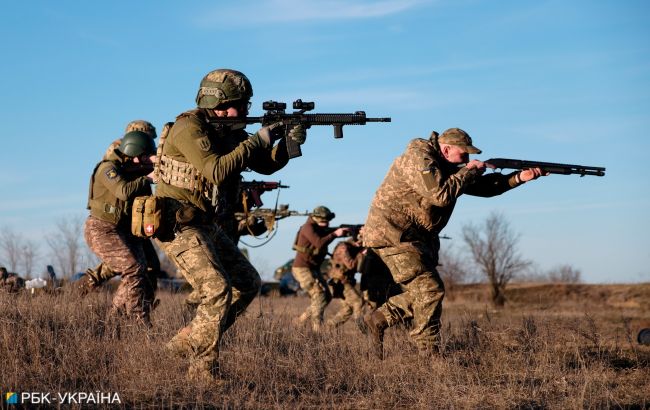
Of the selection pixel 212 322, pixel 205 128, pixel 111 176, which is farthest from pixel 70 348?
pixel 111 176

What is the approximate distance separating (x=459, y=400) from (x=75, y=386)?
2927 mm

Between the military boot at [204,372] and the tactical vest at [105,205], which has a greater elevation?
the tactical vest at [105,205]

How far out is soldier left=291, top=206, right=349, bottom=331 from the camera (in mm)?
15664

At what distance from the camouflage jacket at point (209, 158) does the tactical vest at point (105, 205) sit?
10.1ft

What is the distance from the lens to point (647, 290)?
2469 centimetres

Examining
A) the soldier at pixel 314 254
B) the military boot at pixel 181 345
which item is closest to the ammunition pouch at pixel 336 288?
the soldier at pixel 314 254

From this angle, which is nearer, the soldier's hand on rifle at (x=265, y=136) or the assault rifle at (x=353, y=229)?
the soldier's hand on rifle at (x=265, y=136)

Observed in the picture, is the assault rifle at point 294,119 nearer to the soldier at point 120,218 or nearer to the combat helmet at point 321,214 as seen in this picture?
the soldier at point 120,218

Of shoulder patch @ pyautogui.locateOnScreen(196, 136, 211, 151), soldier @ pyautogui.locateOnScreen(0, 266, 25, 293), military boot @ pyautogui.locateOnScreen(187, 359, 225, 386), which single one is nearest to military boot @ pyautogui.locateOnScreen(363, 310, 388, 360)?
military boot @ pyautogui.locateOnScreen(187, 359, 225, 386)

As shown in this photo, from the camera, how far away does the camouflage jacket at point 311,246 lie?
1596 centimetres

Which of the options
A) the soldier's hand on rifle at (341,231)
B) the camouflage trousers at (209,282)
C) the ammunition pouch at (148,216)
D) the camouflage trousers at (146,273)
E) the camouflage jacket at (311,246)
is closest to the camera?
the camouflage trousers at (209,282)

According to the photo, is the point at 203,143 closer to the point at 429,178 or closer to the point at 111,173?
the point at 429,178

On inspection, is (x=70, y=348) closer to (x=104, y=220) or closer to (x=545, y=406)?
(x=104, y=220)

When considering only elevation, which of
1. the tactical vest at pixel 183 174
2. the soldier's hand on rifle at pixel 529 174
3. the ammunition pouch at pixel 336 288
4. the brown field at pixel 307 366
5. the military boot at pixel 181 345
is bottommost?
the brown field at pixel 307 366
